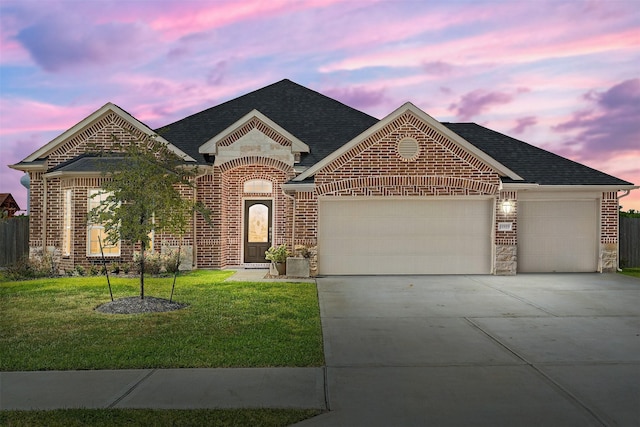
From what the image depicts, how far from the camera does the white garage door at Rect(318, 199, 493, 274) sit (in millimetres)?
15680

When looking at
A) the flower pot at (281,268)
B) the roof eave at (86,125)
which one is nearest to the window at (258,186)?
the roof eave at (86,125)

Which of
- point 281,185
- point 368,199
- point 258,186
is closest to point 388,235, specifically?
point 368,199

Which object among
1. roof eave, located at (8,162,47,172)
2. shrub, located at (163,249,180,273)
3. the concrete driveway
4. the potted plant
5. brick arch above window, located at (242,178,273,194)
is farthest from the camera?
brick arch above window, located at (242,178,273,194)

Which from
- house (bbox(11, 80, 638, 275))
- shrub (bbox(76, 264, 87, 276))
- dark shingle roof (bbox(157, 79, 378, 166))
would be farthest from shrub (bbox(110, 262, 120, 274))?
dark shingle roof (bbox(157, 79, 378, 166))

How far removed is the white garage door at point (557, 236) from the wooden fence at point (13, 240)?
58.5ft

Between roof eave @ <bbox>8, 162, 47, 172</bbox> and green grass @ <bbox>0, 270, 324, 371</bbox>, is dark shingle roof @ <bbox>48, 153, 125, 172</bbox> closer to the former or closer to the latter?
roof eave @ <bbox>8, 162, 47, 172</bbox>

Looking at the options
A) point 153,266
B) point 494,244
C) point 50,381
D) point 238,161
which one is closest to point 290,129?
point 238,161

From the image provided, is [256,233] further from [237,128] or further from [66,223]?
[66,223]

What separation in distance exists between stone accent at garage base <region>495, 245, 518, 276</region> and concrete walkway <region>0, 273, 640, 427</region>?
6.10 meters

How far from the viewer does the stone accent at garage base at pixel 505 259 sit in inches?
619

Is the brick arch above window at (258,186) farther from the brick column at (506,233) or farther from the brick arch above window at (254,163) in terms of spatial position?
the brick column at (506,233)

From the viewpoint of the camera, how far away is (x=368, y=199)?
51.1 ft

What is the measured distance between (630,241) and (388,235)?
404 inches

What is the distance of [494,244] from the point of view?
15.7m
